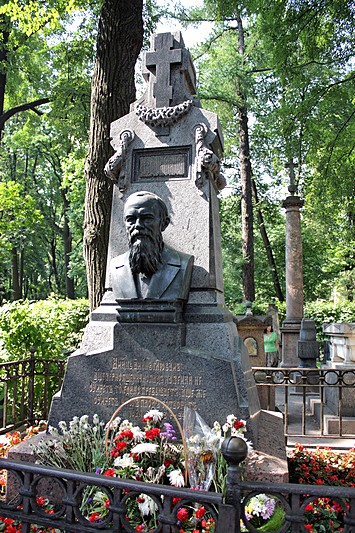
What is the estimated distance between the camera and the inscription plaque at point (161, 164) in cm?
463

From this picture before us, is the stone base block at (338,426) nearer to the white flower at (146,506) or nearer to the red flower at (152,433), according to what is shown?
the red flower at (152,433)

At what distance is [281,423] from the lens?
184 inches

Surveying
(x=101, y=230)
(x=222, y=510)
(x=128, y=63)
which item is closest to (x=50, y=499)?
(x=222, y=510)

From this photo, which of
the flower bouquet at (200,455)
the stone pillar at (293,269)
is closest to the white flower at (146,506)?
the flower bouquet at (200,455)

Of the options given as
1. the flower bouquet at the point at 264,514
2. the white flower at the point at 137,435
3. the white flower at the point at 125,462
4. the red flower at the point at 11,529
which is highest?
the white flower at the point at 137,435

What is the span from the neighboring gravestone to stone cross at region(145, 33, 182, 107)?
10 mm

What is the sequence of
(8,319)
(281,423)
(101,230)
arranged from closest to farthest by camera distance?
(281,423), (101,230), (8,319)

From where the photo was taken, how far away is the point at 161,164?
468cm

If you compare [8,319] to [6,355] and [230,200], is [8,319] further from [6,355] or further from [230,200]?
[230,200]

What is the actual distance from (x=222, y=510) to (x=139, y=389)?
1895 millimetres

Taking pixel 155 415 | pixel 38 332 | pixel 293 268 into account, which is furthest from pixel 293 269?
pixel 155 415

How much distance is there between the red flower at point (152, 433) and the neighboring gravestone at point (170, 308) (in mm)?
399

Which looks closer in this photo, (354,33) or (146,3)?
(354,33)

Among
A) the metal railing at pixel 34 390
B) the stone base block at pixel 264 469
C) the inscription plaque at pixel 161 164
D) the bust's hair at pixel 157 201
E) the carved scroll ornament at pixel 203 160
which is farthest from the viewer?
the metal railing at pixel 34 390
